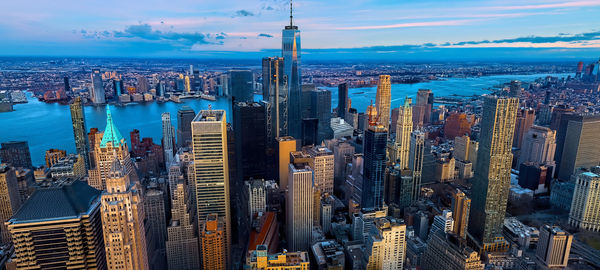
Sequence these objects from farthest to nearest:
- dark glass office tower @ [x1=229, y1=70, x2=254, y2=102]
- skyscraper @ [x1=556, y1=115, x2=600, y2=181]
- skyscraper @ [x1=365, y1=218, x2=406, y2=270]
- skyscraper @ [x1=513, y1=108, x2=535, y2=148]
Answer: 1. dark glass office tower @ [x1=229, y1=70, x2=254, y2=102]
2. skyscraper @ [x1=513, y1=108, x2=535, y2=148]
3. skyscraper @ [x1=556, y1=115, x2=600, y2=181]
4. skyscraper @ [x1=365, y1=218, x2=406, y2=270]

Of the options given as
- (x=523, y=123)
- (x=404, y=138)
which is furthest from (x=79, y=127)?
(x=523, y=123)

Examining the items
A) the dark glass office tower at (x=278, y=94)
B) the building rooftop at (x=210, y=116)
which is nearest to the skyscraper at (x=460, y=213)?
the building rooftop at (x=210, y=116)

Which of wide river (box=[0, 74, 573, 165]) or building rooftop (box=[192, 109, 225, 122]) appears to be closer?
building rooftop (box=[192, 109, 225, 122])

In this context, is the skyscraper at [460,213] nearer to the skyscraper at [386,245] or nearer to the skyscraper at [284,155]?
the skyscraper at [386,245]

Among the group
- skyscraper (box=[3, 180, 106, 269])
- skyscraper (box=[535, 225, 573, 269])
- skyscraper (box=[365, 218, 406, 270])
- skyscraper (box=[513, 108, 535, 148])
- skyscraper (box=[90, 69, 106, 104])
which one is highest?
skyscraper (box=[90, 69, 106, 104])

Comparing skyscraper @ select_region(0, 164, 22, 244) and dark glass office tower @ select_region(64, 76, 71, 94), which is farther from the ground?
dark glass office tower @ select_region(64, 76, 71, 94)

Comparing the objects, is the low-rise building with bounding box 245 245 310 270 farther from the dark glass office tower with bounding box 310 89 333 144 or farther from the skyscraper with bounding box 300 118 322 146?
the dark glass office tower with bounding box 310 89 333 144

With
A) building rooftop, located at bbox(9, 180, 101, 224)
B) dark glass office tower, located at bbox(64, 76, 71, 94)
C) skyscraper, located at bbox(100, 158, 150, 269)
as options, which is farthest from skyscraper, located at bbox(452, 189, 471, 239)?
dark glass office tower, located at bbox(64, 76, 71, 94)

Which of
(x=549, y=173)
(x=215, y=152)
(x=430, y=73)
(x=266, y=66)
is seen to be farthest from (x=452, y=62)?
(x=215, y=152)
